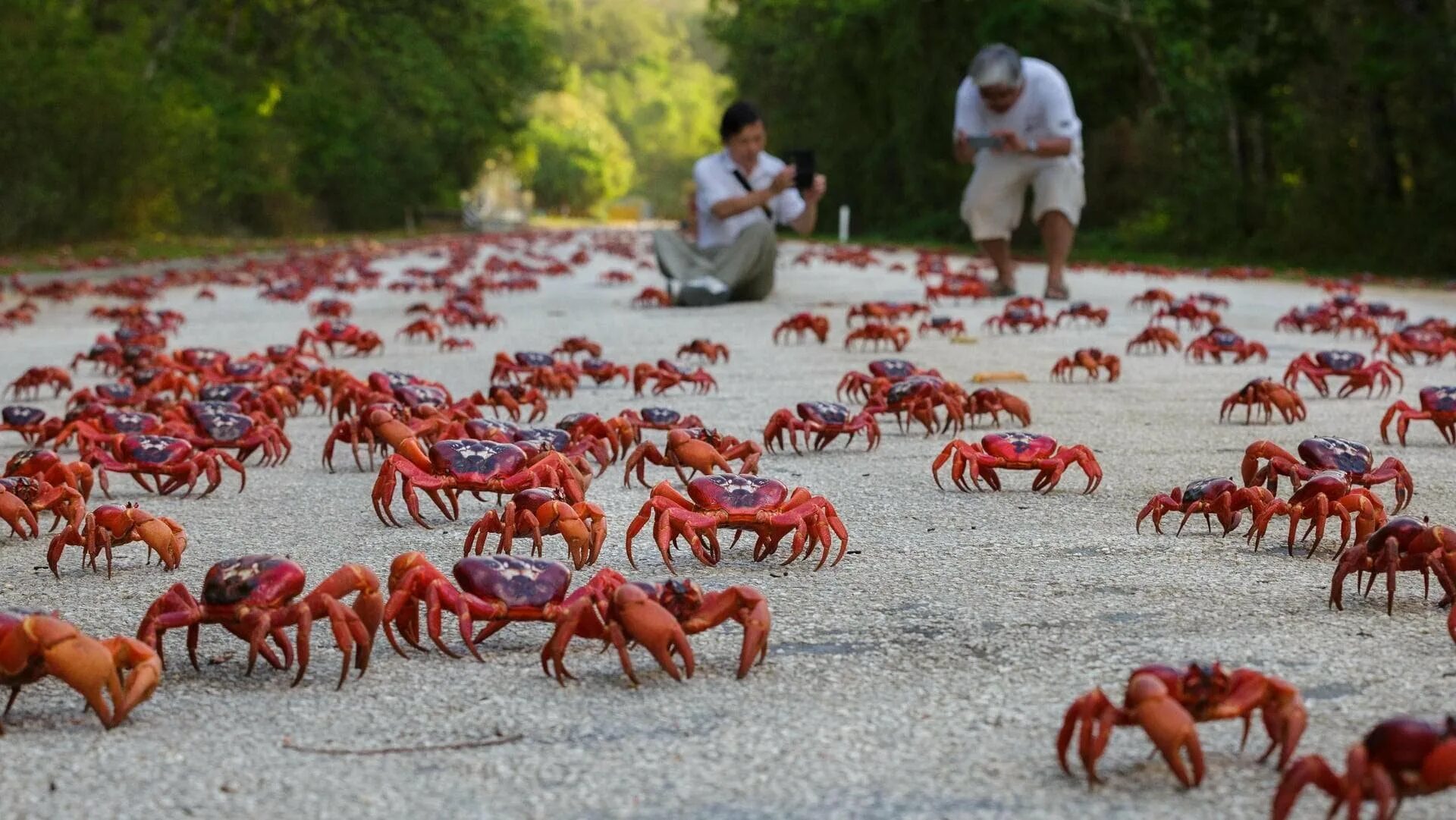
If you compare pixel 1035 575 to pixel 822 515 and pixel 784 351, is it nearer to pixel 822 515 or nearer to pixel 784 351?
pixel 822 515

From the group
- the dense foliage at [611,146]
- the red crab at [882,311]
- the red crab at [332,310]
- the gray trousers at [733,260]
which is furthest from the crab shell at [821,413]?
the dense foliage at [611,146]

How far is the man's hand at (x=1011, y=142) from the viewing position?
619 inches

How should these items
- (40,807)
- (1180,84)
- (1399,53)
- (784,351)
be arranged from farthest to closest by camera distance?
1. (1180,84)
2. (1399,53)
3. (784,351)
4. (40,807)

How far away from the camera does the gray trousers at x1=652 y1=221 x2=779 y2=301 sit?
653 inches

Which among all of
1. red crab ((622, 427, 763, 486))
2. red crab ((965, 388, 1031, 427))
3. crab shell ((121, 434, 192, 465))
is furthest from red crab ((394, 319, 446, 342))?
red crab ((622, 427, 763, 486))

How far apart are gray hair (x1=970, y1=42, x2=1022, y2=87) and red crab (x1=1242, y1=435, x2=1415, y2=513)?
11.0 meters

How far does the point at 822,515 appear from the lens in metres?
4.31

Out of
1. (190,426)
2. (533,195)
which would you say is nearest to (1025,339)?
(190,426)

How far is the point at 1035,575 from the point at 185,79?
46.5m

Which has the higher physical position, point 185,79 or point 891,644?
point 185,79

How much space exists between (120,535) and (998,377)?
236 inches

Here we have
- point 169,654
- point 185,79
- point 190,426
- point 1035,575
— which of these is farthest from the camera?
point 185,79

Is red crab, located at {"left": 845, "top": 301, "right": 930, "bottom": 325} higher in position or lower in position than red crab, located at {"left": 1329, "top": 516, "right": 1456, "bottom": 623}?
lower

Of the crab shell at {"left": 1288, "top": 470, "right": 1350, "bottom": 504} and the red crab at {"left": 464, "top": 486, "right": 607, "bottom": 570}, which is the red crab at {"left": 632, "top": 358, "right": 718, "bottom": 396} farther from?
the crab shell at {"left": 1288, "top": 470, "right": 1350, "bottom": 504}
